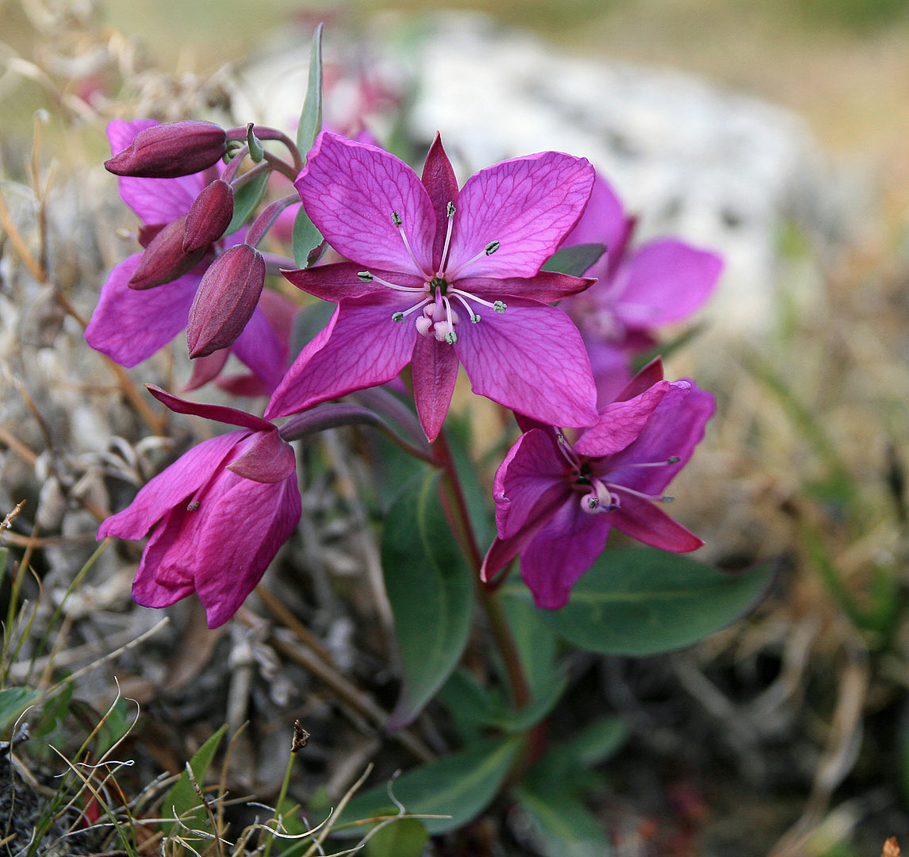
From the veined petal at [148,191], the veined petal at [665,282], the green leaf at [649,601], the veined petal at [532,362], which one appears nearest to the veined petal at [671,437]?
the veined petal at [532,362]

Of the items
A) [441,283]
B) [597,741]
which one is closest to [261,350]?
[441,283]

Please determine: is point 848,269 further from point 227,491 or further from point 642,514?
point 227,491

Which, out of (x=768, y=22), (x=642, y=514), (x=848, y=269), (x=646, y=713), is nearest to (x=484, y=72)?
(x=848, y=269)

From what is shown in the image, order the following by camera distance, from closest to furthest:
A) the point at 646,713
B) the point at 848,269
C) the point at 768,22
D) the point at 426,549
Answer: the point at 426,549 → the point at 646,713 → the point at 848,269 → the point at 768,22

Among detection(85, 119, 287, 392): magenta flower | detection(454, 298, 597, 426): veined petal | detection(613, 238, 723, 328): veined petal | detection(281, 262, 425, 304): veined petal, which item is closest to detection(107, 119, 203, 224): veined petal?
detection(85, 119, 287, 392): magenta flower

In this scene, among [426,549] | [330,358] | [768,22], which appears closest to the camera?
[330,358]

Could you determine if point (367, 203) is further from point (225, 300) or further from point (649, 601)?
point (649, 601)
